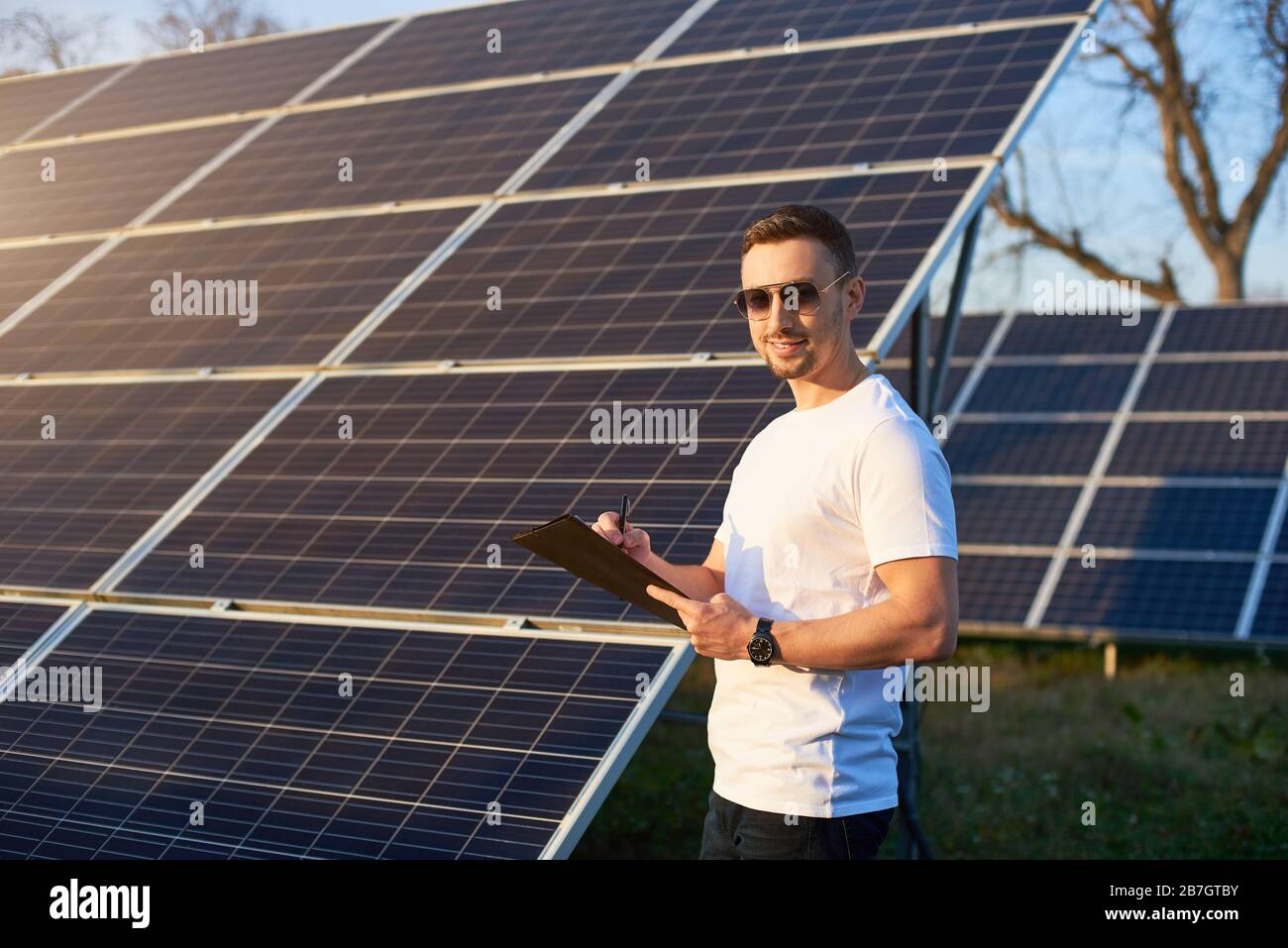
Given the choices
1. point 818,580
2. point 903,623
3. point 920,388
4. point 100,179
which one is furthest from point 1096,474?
point 903,623

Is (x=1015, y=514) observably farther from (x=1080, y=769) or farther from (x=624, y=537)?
(x=624, y=537)

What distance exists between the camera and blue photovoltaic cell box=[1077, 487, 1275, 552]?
14445 millimetres

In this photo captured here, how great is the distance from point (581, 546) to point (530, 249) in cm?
531

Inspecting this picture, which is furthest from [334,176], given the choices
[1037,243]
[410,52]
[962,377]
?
[1037,243]

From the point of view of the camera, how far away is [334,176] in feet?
35.3

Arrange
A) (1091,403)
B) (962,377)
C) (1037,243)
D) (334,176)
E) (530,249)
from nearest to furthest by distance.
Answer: (530,249) → (334,176) → (1091,403) → (962,377) → (1037,243)

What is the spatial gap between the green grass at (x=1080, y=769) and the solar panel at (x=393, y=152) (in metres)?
4.44

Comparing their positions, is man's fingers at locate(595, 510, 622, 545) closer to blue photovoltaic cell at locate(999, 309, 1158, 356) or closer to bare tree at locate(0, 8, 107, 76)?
blue photovoltaic cell at locate(999, 309, 1158, 356)

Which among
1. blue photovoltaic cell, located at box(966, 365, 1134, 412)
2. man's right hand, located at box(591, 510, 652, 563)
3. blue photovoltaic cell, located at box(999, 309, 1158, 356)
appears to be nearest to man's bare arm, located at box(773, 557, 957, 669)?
man's right hand, located at box(591, 510, 652, 563)

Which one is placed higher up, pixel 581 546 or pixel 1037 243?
pixel 1037 243

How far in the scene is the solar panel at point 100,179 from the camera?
11602mm

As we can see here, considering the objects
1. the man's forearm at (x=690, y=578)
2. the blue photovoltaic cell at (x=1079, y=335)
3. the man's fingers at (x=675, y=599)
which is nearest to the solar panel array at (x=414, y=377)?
the man's forearm at (x=690, y=578)

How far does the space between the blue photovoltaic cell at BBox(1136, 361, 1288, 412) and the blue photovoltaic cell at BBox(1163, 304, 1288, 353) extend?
1.16 ft
